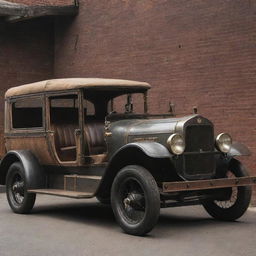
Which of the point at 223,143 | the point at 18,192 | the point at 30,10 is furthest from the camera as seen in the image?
the point at 30,10

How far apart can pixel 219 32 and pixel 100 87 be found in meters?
2.86

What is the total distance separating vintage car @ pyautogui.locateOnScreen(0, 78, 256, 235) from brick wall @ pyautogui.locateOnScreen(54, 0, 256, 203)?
1221 millimetres

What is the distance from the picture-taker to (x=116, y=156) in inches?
275

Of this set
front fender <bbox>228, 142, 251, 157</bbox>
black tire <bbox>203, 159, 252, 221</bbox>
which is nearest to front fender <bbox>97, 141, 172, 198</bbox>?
front fender <bbox>228, 142, 251, 157</bbox>

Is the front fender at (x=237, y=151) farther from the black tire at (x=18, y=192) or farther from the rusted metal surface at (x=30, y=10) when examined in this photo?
the rusted metal surface at (x=30, y=10)

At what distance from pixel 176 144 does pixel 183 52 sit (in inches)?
160

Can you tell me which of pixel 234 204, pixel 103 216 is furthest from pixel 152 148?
pixel 103 216

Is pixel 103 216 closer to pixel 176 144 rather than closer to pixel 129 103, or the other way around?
pixel 129 103

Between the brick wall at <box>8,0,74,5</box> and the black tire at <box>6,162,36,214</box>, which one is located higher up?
the brick wall at <box>8,0,74,5</box>

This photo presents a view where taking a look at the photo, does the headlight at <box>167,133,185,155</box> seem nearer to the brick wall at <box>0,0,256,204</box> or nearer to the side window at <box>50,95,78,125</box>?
the side window at <box>50,95,78,125</box>

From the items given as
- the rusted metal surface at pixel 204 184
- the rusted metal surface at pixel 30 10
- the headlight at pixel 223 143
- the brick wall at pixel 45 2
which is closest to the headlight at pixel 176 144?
the rusted metal surface at pixel 204 184

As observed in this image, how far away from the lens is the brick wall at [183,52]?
9391mm

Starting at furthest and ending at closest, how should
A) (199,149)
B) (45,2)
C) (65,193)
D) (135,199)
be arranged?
1. (45,2)
2. (65,193)
3. (199,149)
4. (135,199)

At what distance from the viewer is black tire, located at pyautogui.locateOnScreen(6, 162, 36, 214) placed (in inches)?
332
